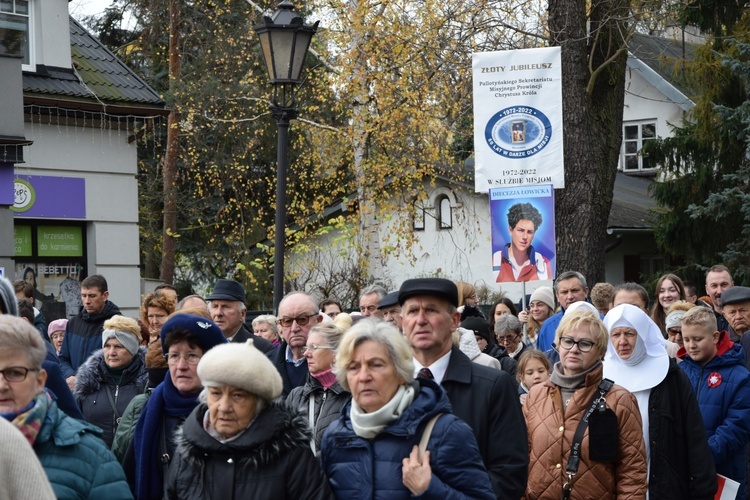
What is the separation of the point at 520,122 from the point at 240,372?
24.6 ft

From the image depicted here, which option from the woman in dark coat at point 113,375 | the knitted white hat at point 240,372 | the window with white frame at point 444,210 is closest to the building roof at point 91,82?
the woman in dark coat at point 113,375

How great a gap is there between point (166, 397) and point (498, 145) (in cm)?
666

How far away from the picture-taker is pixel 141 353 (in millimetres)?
7934

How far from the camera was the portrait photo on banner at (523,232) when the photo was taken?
1147 centimetres

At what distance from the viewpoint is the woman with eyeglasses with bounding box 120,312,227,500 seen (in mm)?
5594

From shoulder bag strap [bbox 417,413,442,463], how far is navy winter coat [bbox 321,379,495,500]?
1cm

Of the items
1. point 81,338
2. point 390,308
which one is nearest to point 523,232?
point 390,308

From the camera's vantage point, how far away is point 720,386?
7832mm

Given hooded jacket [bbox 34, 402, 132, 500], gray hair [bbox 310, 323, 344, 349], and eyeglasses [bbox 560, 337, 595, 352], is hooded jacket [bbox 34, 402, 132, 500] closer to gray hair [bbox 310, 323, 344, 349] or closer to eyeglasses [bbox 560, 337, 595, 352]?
gray hair [bbox 310, 323, 344, 349]

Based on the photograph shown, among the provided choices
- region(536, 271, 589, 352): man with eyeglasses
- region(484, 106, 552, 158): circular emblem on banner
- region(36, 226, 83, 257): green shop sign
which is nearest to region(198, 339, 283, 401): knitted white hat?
region(536, 271, 589, 352): man with eyeglasses

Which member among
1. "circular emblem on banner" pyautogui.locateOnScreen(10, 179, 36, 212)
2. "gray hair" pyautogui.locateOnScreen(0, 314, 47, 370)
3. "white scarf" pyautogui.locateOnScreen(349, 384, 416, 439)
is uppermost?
"circular emblem on banner" pyautogui.locateOnScreen(10, 179, 36, 212)

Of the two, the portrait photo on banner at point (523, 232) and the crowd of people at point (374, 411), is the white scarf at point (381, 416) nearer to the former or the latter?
the crowd of people at point (374, 411)

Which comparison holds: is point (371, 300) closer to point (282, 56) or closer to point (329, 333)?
point (282, 56)

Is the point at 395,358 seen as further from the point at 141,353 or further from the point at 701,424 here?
the point at 141,353
